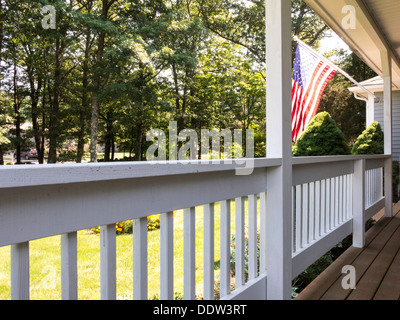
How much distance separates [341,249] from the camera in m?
3.31

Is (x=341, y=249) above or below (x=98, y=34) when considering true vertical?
below

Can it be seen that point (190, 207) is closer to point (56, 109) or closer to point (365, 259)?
point (365, 259)

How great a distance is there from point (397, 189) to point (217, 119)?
336 inches

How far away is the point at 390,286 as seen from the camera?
6.54 ft

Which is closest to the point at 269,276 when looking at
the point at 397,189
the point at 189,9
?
the point at 397,189

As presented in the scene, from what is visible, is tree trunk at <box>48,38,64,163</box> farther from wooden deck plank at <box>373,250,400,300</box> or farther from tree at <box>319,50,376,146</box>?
wooden deck plank at <box>373,250,400,300</box>

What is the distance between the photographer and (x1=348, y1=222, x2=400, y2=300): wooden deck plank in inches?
74.2

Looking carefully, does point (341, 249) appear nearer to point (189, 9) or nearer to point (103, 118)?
point (103, 118)

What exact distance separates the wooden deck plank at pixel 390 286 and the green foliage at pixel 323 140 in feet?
4.96

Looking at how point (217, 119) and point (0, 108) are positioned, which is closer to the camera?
point (0, 108)

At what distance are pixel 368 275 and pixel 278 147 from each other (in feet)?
4.20

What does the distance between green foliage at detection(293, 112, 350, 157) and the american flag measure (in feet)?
1.21

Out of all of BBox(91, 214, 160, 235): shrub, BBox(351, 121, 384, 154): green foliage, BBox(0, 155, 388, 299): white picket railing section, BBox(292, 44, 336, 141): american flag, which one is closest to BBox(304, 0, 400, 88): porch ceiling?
BBox(292, 44, 336, 141): american flag

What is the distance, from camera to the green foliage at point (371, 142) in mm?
5698
